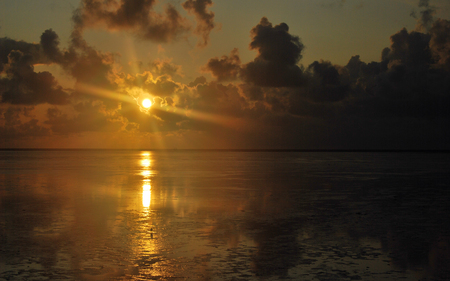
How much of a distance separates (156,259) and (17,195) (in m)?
22.7

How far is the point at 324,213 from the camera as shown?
908 inches

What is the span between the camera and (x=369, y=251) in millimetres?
14438

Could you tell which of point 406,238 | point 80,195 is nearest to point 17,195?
point 80,195

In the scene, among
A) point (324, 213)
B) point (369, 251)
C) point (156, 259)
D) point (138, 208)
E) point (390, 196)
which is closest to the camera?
point (156, 259)

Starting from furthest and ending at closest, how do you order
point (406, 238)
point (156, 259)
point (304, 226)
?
point (304, 226) < point (406, 238) < point (156, 259)

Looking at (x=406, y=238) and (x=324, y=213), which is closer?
(x=406, y=238)

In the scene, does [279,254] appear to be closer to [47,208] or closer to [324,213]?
[324,213]

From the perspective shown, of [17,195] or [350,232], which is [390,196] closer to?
[350,232]

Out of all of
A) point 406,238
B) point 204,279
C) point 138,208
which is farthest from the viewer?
point 138,208

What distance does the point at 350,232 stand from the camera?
1773 cm

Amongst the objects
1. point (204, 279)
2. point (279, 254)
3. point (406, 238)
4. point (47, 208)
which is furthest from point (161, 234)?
point (47, 208)

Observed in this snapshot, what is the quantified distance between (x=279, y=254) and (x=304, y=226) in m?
5.46

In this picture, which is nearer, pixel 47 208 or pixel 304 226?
pixel 304 226

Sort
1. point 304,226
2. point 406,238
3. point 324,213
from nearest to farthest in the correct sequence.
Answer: point 406,238 < point 304,226 < point 324,213
